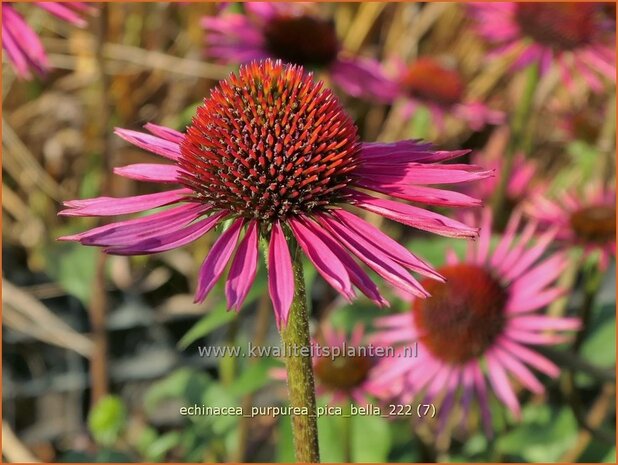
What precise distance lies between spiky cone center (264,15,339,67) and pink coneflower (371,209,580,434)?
442mm

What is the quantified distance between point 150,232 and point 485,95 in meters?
1.80

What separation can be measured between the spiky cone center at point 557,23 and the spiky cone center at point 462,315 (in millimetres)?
569

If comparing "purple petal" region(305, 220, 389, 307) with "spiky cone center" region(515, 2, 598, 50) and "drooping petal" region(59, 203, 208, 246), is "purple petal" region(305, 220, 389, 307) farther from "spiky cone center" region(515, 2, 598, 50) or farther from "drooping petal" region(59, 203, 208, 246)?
"spiky cone center" region(515, 2, 598, 50)

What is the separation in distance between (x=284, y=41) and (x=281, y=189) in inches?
27.7

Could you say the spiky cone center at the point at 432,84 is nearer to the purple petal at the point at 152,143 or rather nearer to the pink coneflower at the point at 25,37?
the pink coneflower at the point at 25,37

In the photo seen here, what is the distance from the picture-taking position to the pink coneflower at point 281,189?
0.52 m

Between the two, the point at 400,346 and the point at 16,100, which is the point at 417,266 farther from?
the point at 16,100

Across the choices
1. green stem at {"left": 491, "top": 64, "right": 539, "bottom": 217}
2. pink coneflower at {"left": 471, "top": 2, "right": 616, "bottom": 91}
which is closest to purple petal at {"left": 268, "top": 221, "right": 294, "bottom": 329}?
green stem at {"left": 491, "top": 64, "right": 539, "bottom": 217}

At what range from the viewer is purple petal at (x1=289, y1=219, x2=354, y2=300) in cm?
49

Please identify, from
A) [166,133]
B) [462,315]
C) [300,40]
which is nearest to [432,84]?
[300,40]

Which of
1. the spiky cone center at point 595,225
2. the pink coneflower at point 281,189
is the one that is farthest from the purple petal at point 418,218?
the spiky cone center at point 595,225

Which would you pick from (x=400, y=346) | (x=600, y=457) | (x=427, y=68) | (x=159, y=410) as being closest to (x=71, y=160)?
(x=159, y=410)

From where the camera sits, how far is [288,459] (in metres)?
0.98

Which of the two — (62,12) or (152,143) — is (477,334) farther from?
(62,12)
